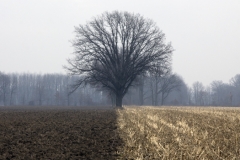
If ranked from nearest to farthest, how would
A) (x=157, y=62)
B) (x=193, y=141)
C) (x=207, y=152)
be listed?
(x=207, y=152) → (x=193, y=141) → (x=157, y=62)

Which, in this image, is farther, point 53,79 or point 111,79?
point 53,79

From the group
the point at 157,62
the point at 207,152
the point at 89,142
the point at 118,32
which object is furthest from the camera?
the point at 118,32

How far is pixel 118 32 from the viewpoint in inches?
1706

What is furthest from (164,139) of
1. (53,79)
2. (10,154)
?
(53,79)

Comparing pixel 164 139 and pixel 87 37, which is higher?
pixel 87 37

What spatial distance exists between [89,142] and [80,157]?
238 cm

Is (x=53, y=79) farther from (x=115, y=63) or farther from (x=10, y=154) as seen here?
(x=10, y=154)

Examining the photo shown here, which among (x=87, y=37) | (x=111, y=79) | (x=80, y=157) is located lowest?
(x=80, y=157)

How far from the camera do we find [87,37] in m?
41.9

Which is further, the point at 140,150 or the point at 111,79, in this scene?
the point at 111,79

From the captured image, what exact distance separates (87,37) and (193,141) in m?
34.0

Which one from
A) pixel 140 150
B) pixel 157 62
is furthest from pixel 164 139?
pixel 157 62

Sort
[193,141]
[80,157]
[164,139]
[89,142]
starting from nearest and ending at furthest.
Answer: [80,157] < [193,141] < [164,139] < [89,142]

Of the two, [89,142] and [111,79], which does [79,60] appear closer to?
[111,79]
